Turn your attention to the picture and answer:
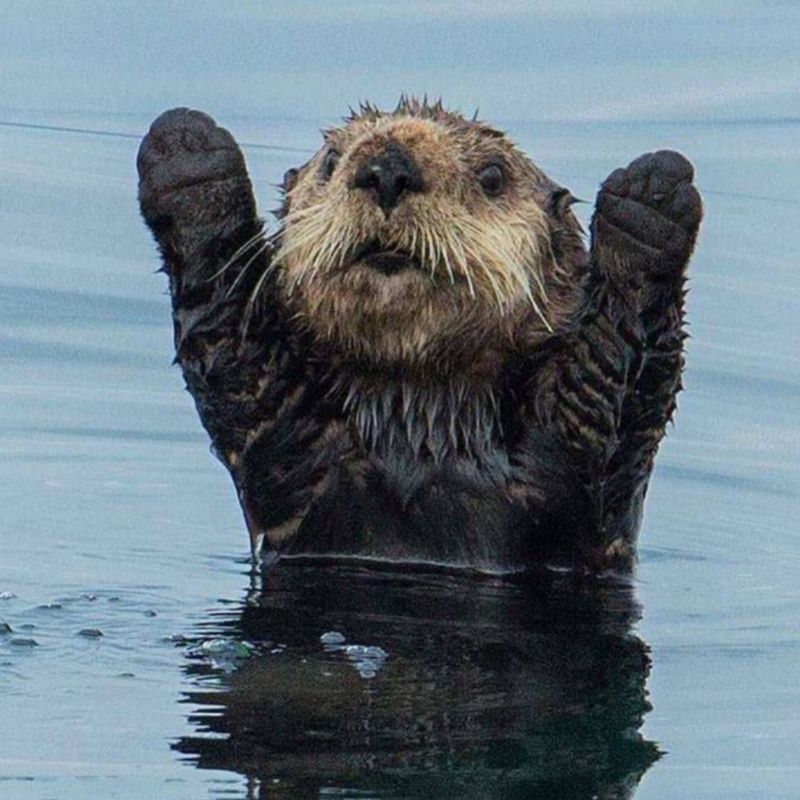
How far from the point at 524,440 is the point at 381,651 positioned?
3.65 ft

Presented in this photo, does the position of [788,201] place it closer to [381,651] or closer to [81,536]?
[81,536]

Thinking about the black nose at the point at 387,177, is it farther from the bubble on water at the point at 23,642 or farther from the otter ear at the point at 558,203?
the bubble on water at the point at 23,642

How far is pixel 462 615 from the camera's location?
7375 millimetres

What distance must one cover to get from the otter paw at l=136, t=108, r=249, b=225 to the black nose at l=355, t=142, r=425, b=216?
544mm

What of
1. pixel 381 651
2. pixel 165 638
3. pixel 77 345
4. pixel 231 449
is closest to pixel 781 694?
pixel 381 651

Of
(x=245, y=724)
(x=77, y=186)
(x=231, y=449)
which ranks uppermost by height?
(x=77, y=186)

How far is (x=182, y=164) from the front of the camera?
7.67 metres

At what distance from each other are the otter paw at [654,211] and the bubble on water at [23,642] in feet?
5.83

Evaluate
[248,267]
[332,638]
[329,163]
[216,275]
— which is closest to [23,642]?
[332,638]

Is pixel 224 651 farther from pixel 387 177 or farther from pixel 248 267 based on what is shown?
pixel 248 267

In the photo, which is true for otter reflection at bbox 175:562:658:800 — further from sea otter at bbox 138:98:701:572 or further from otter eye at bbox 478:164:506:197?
otter eye at bbox 478:164:506:197

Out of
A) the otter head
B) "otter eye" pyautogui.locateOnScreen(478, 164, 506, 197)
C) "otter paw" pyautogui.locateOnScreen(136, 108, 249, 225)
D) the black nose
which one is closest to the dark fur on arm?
the otter head

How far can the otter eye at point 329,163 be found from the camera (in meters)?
7.79

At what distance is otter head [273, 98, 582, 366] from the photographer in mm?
7301
